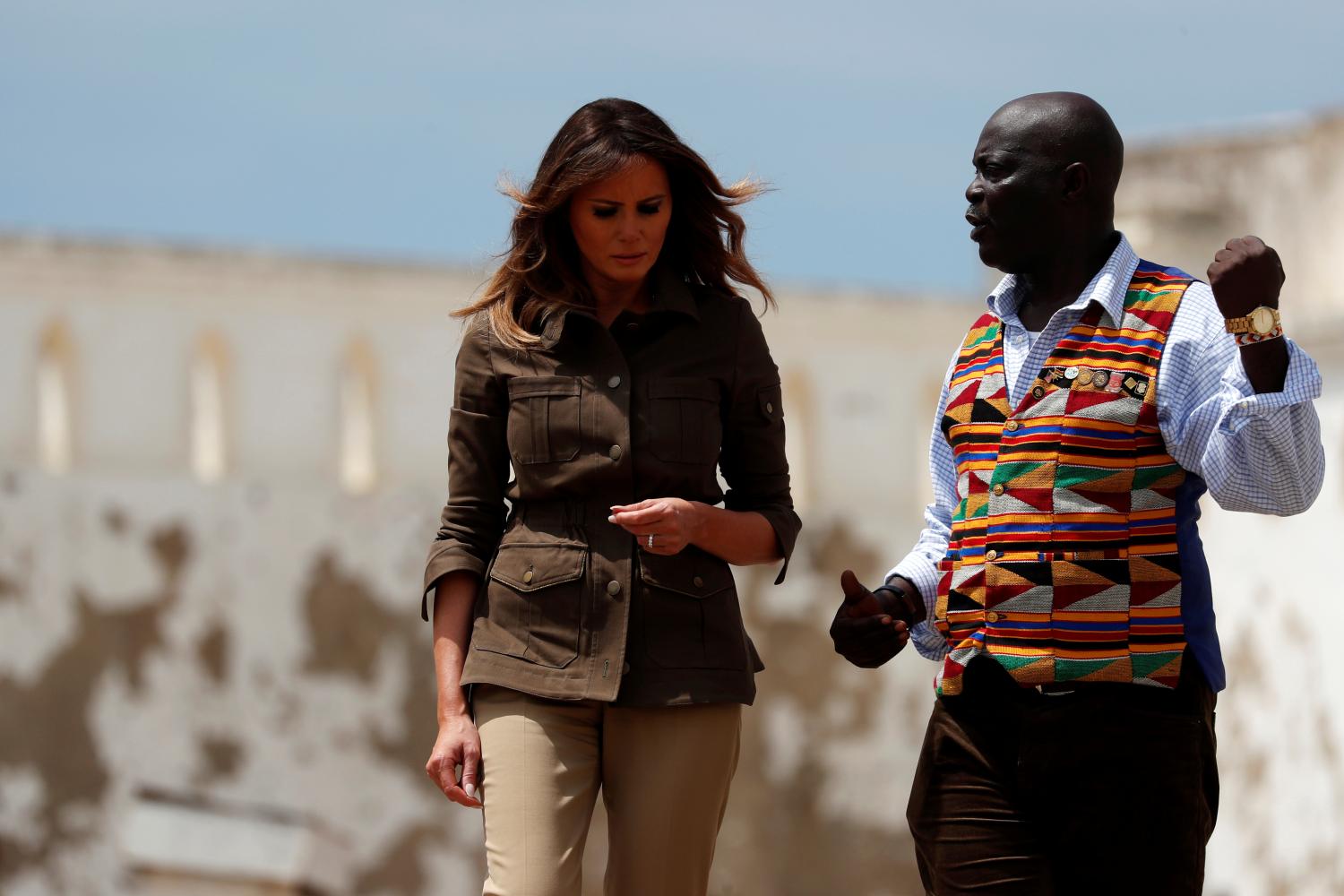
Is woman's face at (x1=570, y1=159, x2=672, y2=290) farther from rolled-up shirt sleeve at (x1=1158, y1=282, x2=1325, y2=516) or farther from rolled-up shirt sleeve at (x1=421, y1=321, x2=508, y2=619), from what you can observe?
rolled-up shirt sleeve at (x1=1158, y1=282, x2=1325, y2=516)

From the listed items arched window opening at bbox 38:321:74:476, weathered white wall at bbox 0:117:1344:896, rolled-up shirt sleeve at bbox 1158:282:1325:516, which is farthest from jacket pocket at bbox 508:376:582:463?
arched window opening at bbox 38:321:74:476

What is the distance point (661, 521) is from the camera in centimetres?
300

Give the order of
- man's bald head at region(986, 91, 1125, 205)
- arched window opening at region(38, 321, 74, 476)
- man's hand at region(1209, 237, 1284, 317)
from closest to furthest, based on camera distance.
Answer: man's hand at region(1209, 237, 1284, 317)
man's bald head at region(986, 91, 1125, 205)
arched window opening at region(38, 321, 74, 476)

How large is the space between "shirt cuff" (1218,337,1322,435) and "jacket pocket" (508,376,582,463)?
0.98 meters

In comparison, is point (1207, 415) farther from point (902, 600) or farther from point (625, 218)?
point (625, 218)

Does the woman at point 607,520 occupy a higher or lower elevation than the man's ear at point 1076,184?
lower

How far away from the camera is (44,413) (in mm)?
12891

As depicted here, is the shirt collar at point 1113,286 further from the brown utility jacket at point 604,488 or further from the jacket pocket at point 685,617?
the jacket pocket at point 685,617

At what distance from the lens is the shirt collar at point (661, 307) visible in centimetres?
316

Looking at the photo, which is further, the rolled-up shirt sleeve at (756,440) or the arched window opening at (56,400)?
the arched window opening at (56,400)

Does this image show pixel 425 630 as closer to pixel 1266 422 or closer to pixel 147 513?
pixel 147 513

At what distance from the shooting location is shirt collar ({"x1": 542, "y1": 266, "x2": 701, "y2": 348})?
3.16 m

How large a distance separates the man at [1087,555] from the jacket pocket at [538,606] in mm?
575

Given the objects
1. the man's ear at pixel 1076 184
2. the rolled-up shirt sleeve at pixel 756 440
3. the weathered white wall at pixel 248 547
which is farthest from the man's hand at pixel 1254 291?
the weathered white wall at pixel 248 547
